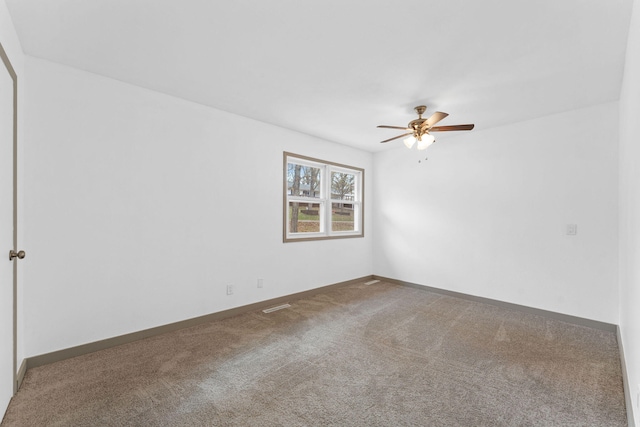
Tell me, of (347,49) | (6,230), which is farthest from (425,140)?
(6,230)

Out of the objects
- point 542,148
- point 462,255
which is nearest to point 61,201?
point 462,255

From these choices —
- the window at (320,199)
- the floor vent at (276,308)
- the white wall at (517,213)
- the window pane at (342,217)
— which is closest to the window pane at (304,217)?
the window at (320,199)

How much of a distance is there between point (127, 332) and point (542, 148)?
506 cm

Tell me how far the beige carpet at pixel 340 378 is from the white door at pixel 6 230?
0.24 meters

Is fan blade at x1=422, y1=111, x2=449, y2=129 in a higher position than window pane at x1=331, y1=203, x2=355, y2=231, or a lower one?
higher

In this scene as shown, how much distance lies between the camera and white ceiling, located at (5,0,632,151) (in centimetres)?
181

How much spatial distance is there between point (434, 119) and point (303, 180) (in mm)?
2205

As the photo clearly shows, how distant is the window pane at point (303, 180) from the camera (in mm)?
4406

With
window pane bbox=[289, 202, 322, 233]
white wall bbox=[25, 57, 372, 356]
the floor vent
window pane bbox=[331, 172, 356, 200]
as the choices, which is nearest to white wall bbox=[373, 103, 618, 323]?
window pane bbox=[331, 172, 356, 200]

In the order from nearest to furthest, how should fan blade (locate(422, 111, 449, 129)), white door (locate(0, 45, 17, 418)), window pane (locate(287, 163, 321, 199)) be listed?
white door (locate(0, 45, 17, 418)) → fan blade (locate(422, 111, 449, 129)) → window pane (locate(287, 163, 321, 199))

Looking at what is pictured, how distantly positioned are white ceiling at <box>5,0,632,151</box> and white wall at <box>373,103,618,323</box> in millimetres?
575

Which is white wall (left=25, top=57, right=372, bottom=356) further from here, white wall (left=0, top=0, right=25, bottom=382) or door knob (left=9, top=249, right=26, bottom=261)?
door knob (left=9, top=249, right=26, bottom=261)

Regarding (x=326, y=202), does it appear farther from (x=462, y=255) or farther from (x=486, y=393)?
(x=486, y=393)

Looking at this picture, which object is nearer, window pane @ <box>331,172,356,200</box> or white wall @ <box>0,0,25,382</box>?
white wall @ <box>0,0,25,382</box>
